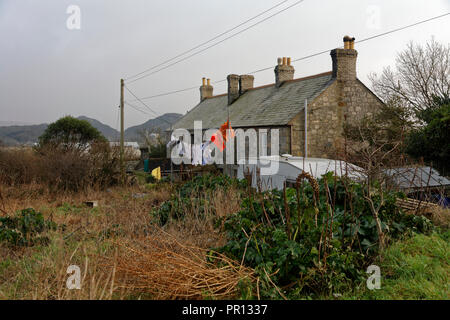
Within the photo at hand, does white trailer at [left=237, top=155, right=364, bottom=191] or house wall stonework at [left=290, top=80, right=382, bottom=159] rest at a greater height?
house wall stonework at [left=290, top=80, right=382, bottom=159]

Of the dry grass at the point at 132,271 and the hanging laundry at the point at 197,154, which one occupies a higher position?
the hanging laundry at the point at 197,154

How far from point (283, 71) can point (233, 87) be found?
554cm

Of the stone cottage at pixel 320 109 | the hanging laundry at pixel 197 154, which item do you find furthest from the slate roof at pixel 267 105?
the hanging laundry at pixel 197 154

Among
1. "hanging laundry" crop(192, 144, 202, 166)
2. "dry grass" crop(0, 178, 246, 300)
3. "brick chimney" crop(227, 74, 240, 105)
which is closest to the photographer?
"dry grass" crop(0, 178, 246, 300)

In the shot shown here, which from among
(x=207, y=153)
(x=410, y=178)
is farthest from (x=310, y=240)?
(x=207, y=153)

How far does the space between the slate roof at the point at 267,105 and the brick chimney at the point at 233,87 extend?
0.63 m

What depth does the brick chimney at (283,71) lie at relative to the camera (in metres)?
23.4

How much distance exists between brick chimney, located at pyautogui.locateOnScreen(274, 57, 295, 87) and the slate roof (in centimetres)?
46

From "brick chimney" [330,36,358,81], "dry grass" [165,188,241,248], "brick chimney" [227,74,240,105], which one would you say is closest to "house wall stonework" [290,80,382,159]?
"brick chimney" [330,36,358,81]

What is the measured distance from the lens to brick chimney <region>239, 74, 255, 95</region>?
28125 millimetres

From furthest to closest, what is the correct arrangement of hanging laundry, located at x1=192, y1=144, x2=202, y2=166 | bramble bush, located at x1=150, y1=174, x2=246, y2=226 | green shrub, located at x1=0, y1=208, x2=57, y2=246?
hanging laundry, located at x1=192, y1=144, x2=202, y2=166 < bramble bush, located at x1=150, y1=174, x2=246, y2=226 < green shrub, located at x1=0, y1=208, x2=57, y2=246

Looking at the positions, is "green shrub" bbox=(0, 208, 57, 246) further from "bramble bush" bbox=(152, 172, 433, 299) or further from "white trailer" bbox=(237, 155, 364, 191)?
"white trailer" bbox=(237, 155, 364, 191)

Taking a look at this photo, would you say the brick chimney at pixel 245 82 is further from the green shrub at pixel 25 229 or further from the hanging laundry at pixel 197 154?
the green shrub at pixel 25 229

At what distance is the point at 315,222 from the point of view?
4.32 m
